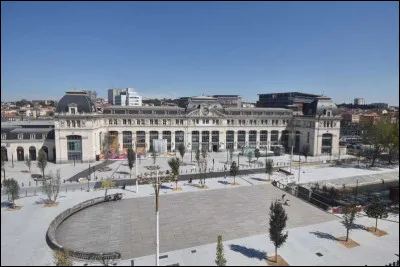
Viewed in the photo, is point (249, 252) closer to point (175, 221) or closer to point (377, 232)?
point (175, 221)

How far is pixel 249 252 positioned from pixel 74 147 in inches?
2135

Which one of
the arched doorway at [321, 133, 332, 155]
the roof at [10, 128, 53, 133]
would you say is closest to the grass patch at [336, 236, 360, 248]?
the arched doorway at [321, 133, 332, 155]

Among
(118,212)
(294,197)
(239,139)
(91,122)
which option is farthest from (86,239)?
(239,139)

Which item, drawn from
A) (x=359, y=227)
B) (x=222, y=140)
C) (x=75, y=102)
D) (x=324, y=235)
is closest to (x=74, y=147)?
(x=75, y=102)

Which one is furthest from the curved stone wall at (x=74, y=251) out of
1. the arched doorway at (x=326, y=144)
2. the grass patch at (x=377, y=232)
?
the arched doorway at (x=326, y=144)

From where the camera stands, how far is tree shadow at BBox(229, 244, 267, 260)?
25281 mm

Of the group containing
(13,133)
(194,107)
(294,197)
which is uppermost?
(194,107)

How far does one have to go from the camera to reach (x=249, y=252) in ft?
85.4

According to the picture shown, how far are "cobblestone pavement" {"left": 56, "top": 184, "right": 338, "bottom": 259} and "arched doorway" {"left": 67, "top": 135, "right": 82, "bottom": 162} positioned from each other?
1308 inches

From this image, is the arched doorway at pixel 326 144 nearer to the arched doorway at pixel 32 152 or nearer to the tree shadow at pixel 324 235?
the tree shadow at pixel 324 235

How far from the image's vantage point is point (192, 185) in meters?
48.6

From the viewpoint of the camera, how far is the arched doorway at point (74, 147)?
219 feet

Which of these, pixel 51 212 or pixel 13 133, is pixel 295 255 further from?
pixel 13 133

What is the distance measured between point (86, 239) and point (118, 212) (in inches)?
298
